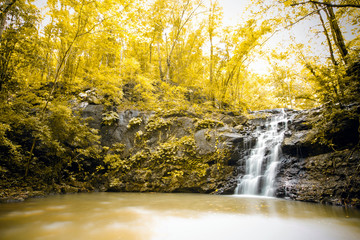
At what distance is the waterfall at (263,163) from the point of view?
570cm

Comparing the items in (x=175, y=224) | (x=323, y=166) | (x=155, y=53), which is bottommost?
(x=175, y=224)

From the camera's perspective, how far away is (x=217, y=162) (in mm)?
6520

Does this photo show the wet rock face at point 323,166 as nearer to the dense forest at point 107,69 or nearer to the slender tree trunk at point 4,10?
the dense forest at point 107,69

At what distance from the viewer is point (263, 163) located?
6191 mm

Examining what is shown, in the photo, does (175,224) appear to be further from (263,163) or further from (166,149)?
(263,163)

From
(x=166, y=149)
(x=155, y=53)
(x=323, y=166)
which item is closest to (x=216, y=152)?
(x=166, y=149)

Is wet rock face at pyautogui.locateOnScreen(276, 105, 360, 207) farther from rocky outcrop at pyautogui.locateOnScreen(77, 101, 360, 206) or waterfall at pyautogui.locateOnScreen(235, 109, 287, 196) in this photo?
waterfall at pyautogui.locateOnScreen(235, 109, 287, 196)

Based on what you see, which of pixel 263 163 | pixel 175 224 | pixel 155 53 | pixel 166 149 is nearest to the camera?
pixel 175 224

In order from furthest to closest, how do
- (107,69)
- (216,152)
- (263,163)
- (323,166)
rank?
(107,69), (216,152), (263,163), (323,166)

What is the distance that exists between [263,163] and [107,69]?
27.5ft

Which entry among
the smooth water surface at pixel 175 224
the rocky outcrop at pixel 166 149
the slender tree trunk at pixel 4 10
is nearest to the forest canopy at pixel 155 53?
the slender tree trunk at pixel 4 10

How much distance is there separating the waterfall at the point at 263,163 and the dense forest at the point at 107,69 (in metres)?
1.99

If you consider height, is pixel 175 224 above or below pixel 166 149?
below

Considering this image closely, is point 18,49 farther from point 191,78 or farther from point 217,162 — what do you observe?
point 191,78
